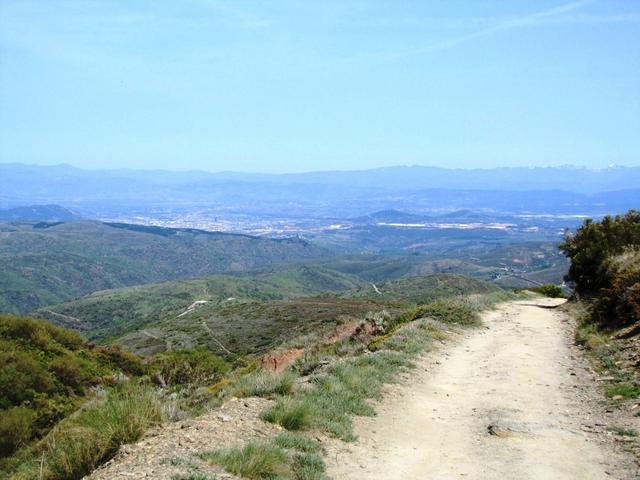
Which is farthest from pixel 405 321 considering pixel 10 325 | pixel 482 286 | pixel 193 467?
pixel 482 286

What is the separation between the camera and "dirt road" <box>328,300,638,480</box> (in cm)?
661

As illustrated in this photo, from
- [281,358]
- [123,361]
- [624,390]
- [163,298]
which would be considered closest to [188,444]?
[624,390]

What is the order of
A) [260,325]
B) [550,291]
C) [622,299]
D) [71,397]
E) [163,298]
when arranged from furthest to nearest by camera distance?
[163,298]
[260,325]
[550,291]
[71,397]
[622,299]

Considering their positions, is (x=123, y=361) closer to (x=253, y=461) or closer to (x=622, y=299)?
(x=622, y=299)

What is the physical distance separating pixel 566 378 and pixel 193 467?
903 cm

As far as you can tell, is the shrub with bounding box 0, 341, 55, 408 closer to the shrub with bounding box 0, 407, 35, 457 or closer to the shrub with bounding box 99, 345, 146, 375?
the shrub with bounding box 0, 407, 35, 457

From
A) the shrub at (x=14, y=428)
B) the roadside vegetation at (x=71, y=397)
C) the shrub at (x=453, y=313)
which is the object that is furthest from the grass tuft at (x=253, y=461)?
the shrub at (x=14, y=428)

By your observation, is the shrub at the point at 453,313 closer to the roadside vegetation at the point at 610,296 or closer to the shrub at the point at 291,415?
the roadside vegetation at the point at 610,296

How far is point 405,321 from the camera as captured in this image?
19.3 meters

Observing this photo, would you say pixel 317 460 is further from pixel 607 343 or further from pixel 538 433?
pixel 607 343

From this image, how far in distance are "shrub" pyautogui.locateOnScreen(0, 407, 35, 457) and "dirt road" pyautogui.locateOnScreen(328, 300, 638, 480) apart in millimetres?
12885

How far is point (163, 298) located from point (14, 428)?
11560cm

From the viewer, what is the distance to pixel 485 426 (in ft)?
27.7

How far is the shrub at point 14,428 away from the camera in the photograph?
16453 millimetres
